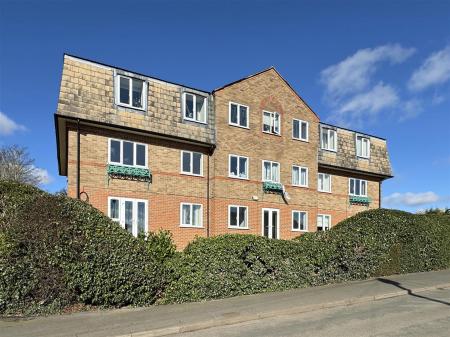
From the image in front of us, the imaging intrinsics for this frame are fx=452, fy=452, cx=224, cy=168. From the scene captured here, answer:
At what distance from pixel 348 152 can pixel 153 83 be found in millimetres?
14332

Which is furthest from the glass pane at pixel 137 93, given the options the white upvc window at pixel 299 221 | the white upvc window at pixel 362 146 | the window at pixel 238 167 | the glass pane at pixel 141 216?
the white upvc window at pixel 362 146

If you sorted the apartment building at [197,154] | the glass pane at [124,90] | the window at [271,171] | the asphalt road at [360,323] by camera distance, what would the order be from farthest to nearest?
the window at [271,171] < the glass pane at [124,90] < the apartment building at [197,154] < the asphalt road at [360,323]

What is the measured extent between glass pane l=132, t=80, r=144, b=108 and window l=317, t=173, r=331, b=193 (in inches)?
494

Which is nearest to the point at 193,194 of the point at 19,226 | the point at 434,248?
the point at 434,248

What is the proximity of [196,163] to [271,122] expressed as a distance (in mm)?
5108

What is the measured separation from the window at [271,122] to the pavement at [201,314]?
11.9m

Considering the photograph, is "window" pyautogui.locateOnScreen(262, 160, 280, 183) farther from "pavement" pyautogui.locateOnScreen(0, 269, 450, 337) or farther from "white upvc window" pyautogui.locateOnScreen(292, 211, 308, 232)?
"pavement" pyautogui.locateOnScreen(0, 269, 450, 337)

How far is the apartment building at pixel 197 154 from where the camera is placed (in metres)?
18.0

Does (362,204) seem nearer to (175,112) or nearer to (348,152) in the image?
(348,152)

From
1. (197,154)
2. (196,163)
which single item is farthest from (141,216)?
(197,154)

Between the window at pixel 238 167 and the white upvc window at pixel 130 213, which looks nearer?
the white upvc window at pixel 130 213

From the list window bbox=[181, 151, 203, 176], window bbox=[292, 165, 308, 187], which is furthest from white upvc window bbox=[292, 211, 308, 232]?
window bbox=[181, 151, 203, 176]

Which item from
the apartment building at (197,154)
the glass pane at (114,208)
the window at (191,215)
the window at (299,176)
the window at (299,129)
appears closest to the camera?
the apartment building at (197,154)

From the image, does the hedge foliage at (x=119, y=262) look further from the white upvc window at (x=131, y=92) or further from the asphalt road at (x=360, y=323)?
the white upvc window at (x=131, y=92)
